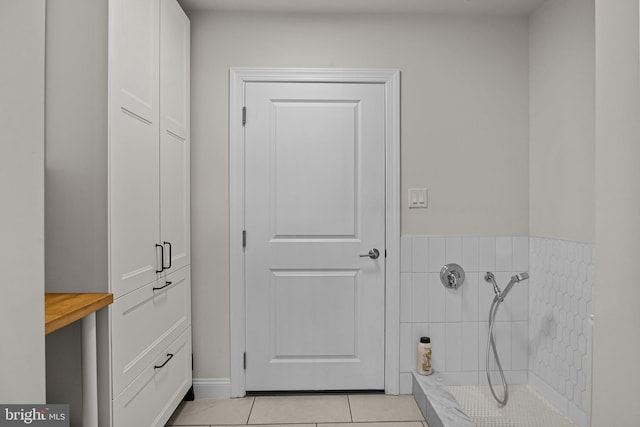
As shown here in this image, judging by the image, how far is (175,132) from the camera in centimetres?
232

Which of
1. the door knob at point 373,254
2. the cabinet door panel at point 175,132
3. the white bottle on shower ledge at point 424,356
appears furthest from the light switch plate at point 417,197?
the cabinet door panel at point 175,132

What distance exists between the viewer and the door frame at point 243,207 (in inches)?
104

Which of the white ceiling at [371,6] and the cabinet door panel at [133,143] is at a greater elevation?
the white ceiling at [371,6]

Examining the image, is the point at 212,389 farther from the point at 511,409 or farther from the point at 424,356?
the point at 511,409

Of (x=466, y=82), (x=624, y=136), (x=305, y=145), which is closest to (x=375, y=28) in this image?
(x=466, y=82)

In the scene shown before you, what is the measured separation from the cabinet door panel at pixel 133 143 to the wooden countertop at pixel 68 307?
0.35ft

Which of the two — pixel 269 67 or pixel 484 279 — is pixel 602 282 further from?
pixel 269 67

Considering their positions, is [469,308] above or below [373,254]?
below

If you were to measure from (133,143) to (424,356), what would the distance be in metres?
2.05

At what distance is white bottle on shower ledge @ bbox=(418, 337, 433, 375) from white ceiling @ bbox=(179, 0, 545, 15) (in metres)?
2.07

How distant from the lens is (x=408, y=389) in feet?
8.84

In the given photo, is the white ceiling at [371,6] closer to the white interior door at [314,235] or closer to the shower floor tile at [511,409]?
the white interior door at [314,235]
